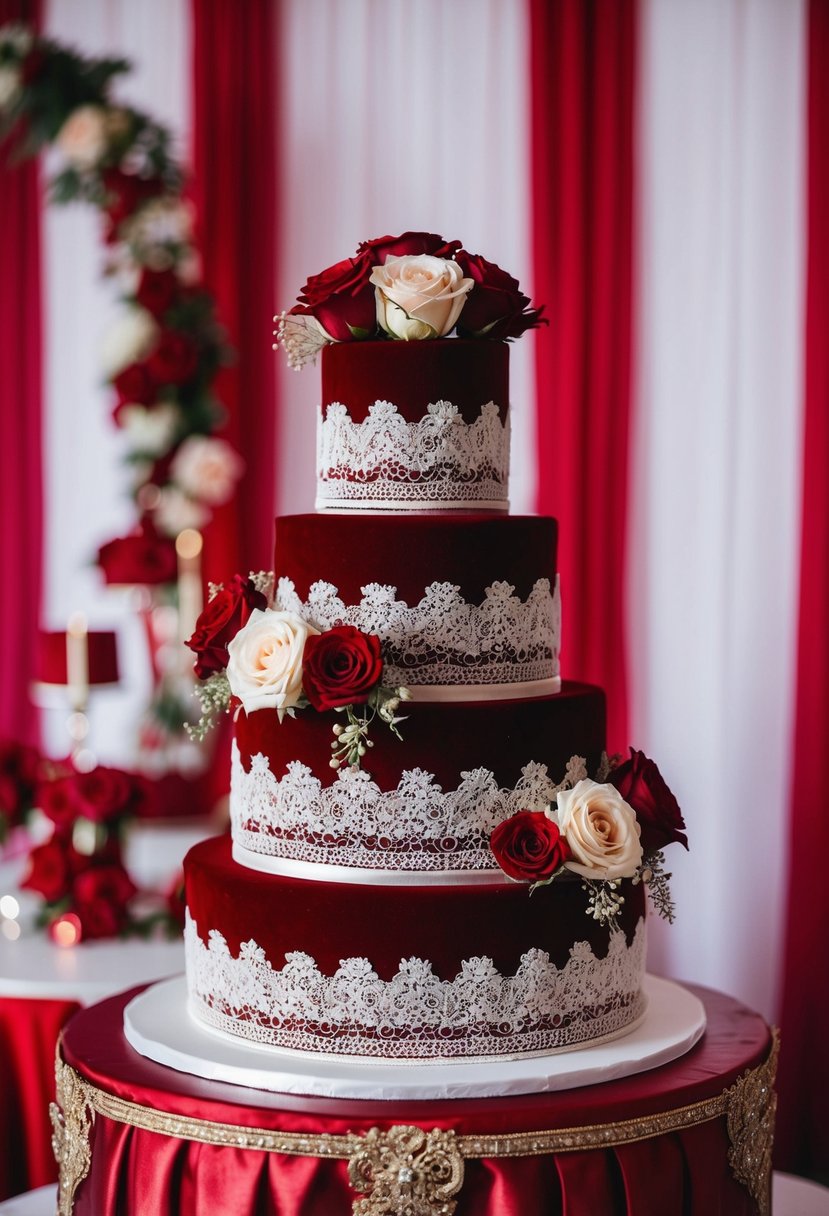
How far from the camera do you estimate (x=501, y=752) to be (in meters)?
2.46

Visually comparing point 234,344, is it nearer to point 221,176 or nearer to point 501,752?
point 221,176

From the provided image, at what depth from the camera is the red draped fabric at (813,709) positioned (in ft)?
16.6

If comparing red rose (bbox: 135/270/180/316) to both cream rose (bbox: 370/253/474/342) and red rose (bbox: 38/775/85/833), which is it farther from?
cream rose (bbox: 370/253/474/342)

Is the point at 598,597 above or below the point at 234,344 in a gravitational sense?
below

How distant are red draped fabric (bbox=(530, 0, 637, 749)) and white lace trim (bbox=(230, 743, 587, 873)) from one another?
2.86 meters

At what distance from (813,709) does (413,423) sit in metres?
Result: 2.89

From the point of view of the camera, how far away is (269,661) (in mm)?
2414

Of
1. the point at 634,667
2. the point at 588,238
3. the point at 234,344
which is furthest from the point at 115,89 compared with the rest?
the point at 634,667

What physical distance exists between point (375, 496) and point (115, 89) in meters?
3.93

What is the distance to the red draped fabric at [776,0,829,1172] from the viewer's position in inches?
199

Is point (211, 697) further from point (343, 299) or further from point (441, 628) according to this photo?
point (343, 299)

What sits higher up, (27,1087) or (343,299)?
(343,299)

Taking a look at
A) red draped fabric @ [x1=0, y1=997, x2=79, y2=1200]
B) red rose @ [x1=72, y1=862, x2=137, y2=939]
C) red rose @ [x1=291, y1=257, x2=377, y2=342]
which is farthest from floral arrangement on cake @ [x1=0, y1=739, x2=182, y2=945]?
red rose @ [x1=291, y1=257, x2=377, y2=342]

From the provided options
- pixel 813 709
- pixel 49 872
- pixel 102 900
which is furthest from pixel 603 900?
pixel 813 709
